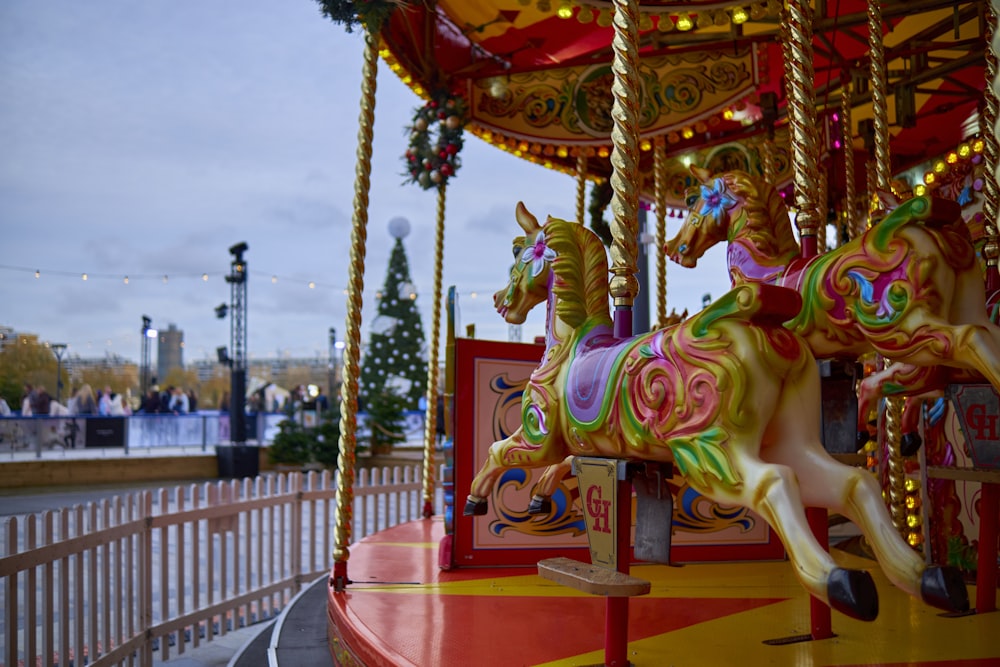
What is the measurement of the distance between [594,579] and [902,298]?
1.37 metres

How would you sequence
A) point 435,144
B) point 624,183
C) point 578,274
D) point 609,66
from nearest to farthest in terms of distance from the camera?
1. point 624,183
2. point 578,274
3. point 435,144
4. point 609,66

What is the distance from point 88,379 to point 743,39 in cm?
2796

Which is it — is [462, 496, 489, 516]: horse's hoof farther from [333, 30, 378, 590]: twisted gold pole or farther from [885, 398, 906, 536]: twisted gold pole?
[885, 398, 906, 536]: twisted gold pole

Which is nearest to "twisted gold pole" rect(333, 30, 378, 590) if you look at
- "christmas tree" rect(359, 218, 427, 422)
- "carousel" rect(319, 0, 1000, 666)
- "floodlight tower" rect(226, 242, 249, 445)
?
"carousel" rect(319, 0, 1000, 666)

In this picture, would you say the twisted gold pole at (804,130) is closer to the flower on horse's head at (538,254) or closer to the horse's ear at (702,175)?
the horse's ear at (702,175)

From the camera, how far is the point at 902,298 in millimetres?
2719

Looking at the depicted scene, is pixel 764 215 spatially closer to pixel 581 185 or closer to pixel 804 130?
pixel 804 130

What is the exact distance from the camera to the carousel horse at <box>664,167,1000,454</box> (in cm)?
265

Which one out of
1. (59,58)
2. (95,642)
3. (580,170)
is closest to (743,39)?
(580,170)

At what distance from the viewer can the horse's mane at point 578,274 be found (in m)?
3.02

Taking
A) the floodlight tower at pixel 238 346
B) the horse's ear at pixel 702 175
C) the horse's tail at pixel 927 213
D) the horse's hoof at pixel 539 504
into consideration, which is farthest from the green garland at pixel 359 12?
the floodlight tower at pixel 238 346

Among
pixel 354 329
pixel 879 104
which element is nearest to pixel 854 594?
pixel 354 329

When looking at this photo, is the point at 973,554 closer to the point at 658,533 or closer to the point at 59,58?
the point at 658,533

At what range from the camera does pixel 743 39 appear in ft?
19.8
